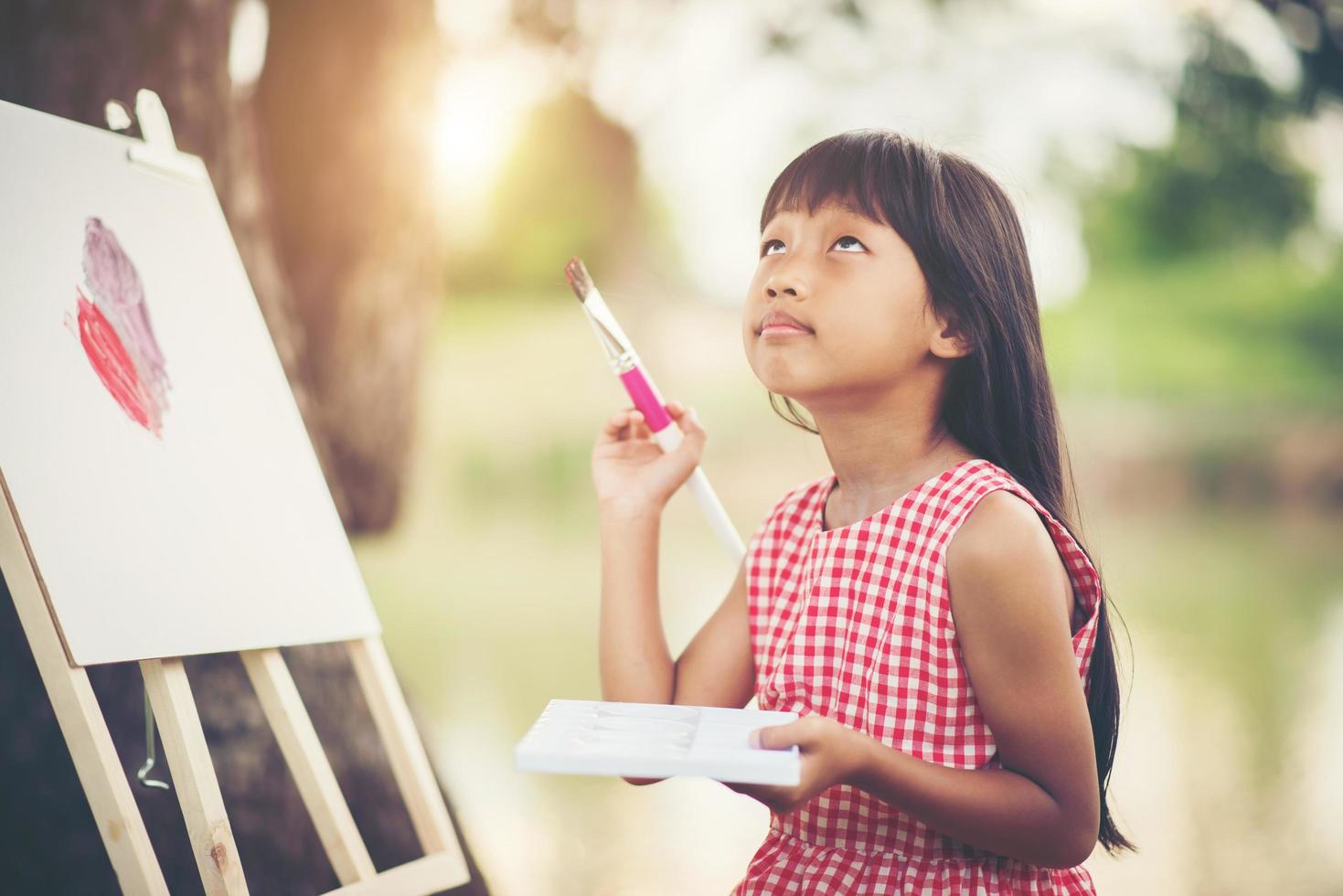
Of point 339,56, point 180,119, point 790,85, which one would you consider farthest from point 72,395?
point 790,85

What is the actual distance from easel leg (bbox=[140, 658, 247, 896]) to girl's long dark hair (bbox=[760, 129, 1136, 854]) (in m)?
0.72

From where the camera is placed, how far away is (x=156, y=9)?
1.75m

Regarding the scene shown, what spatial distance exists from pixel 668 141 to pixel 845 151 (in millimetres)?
6124

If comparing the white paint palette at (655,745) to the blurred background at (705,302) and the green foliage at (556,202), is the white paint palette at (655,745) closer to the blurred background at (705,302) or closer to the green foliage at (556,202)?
the blurred background at (705,302)

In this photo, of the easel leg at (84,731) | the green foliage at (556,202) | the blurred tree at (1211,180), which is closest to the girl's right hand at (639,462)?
the easel leg at (84,731)

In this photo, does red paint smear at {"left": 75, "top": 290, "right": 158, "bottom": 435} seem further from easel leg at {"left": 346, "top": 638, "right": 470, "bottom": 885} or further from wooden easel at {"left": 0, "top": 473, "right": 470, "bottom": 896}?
easel leg at {"left": 346, "top": 638, "right": 470, "bottom": 885}

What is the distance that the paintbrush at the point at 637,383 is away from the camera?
122 cm

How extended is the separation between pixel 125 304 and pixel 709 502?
2.13 feet

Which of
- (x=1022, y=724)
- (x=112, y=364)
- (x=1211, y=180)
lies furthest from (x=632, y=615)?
(x=1211, y=180)

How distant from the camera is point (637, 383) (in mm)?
1247

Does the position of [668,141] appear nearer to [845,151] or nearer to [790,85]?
[790,85]

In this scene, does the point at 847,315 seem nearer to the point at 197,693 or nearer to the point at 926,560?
the point at 926,560

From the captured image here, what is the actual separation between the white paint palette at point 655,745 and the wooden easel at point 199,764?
0.36m

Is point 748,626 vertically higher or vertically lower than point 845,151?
lower
